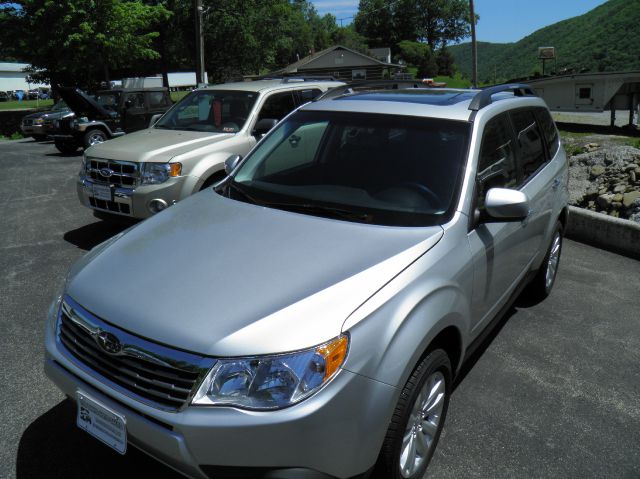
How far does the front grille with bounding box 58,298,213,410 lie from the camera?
2133 mm

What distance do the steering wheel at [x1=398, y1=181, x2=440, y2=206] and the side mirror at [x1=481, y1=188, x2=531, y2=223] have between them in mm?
268

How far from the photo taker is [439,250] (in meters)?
2.74

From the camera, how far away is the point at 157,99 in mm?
15195

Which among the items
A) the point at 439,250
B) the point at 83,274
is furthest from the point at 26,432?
the point at 439,250

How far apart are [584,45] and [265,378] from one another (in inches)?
3985

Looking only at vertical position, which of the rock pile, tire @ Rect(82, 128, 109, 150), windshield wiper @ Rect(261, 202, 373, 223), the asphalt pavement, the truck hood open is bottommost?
the asphalt pavement

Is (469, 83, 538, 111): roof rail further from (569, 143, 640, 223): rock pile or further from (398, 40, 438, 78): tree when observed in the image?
(398, 40, 438, 78): tree

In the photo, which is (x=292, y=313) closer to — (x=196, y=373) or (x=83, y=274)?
(x=196, y=373)

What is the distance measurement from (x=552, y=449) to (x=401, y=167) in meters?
1.79

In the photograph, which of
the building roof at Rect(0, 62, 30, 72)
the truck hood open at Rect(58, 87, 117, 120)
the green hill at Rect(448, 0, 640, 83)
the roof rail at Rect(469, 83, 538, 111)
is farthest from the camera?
the building roof at Rect(0, 62, 30, 72)

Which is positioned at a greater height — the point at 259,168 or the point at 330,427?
the point at 259,168

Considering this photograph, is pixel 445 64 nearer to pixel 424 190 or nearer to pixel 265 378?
pixel 424 190

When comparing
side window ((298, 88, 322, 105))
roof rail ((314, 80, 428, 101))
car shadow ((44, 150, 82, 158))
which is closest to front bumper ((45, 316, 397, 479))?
roof rail ((314, 80, 428, 101))

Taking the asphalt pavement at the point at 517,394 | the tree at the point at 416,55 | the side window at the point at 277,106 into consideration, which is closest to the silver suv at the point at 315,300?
the asphalt pavement at the point at 517,394
